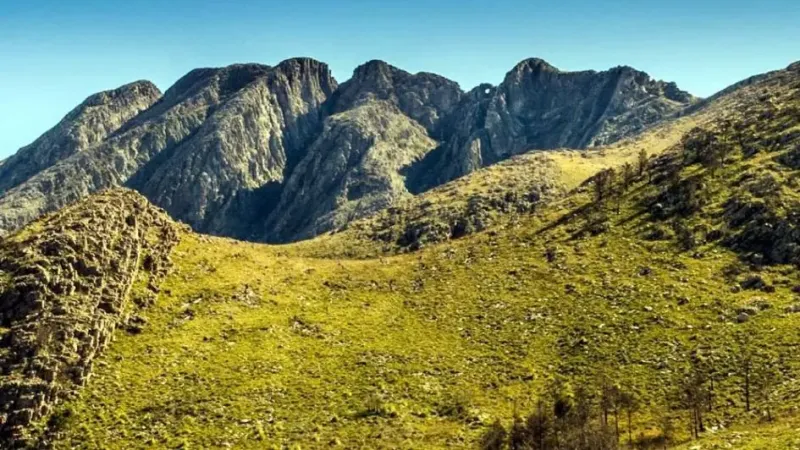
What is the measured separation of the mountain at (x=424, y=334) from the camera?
205 feet

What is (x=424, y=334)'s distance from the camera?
87.6 m

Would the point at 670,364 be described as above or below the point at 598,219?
below

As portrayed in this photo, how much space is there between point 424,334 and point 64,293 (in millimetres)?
47014

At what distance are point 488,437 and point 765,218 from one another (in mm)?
70995

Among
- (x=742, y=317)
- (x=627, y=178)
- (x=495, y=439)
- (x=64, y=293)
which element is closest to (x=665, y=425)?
(x=495, y=439)

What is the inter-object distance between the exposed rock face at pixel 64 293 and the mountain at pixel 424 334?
0.77 ft

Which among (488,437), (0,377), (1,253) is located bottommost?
(488,437)

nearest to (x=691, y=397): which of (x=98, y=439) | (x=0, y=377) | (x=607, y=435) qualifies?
(x=607, y=435)

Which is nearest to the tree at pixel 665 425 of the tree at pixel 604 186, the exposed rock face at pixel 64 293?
the exposed rock face at pixel 64 293

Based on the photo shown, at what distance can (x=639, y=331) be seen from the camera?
79.9m

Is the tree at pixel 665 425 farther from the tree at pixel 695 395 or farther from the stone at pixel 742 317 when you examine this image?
the stone at pixel 742 317

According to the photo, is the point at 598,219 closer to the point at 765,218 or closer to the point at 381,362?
the point at 765,218

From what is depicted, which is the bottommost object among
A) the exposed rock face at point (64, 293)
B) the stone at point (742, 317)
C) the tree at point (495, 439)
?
the tree at point (495, 439)

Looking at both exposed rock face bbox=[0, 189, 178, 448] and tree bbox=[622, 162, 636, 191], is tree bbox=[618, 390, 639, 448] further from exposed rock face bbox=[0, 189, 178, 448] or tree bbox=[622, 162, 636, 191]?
tree bbox=[622, 162, 636, 191]
